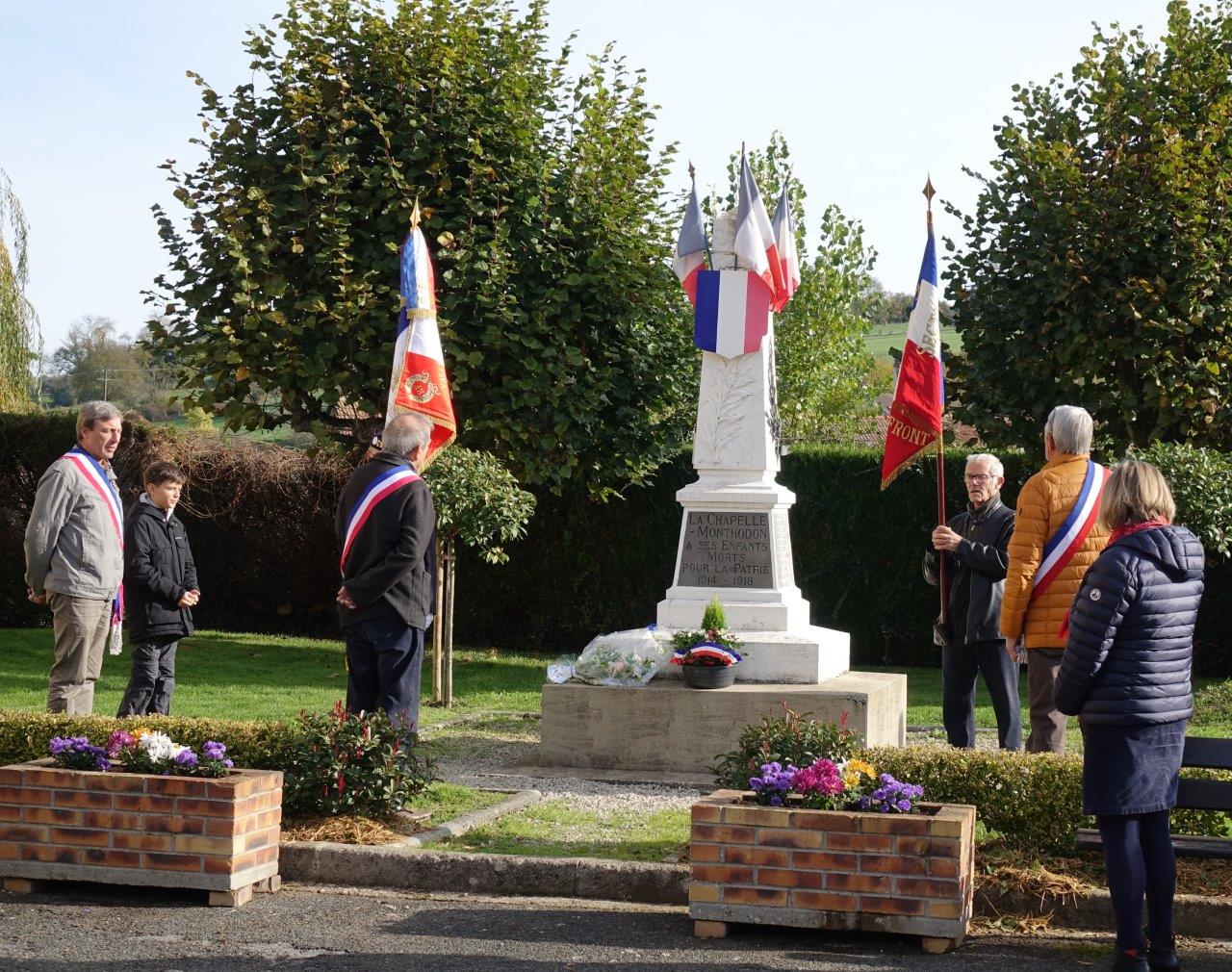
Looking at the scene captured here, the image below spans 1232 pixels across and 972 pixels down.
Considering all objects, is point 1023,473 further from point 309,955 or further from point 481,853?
point 309,955

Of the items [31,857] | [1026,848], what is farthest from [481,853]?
[1026,848]

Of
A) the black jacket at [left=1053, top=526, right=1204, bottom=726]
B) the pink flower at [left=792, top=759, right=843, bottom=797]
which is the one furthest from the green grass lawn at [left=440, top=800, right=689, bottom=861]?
the black jacket at [left=1053, top=526, right=1204, bottom=726]

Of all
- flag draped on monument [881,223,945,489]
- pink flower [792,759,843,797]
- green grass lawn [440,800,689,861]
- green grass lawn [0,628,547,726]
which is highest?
flag draped on monument [881,223,945,489]

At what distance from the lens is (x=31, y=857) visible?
20.3 ft

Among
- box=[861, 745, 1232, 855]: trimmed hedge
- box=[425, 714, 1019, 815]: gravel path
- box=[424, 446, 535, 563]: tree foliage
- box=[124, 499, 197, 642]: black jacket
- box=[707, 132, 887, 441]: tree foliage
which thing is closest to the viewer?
box=[861, 745, 1232, 855]: trimmed hedge

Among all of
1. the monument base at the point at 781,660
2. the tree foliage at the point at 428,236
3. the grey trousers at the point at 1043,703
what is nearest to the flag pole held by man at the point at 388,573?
the monument base at the point at 781,660

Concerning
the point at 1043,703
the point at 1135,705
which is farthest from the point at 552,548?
the point at 1135,705

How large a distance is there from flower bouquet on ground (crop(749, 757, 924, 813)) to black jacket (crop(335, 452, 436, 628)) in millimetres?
2532

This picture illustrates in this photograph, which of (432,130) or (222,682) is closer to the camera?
(222,682)

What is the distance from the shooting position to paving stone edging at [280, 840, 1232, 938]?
6.20 meters

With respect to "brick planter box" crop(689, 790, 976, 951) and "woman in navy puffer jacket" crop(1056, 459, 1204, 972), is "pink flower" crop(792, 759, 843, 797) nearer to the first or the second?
"brick planter box" crop(689, 790, 976, 951)

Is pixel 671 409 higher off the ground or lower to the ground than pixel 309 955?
higher

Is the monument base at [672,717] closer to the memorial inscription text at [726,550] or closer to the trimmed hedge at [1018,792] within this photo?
the memorial inscription text at [726,550]

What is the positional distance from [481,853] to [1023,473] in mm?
11297
